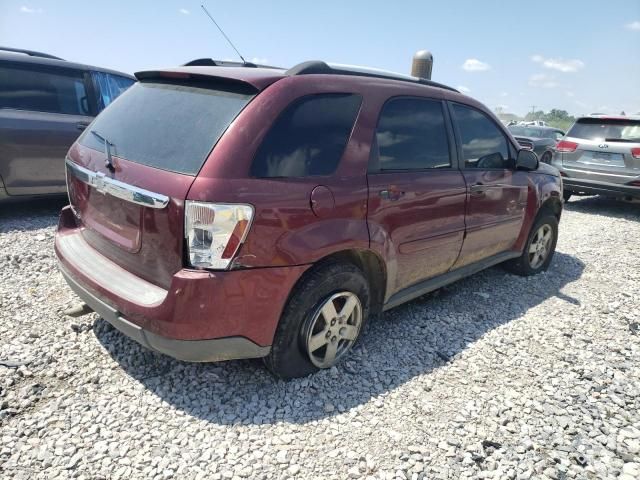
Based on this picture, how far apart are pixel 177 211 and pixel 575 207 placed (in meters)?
9.12

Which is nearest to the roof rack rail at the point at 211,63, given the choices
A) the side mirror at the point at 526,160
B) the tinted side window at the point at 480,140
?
the tinted side window at the point at 480,140

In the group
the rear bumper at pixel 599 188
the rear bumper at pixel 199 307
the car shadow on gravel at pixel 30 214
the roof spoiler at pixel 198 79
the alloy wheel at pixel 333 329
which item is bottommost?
the car shadow on gravel at pixel 30 214

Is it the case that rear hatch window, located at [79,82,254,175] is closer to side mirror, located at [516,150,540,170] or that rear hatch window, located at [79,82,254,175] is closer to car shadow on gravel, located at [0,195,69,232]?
side mirror, located at [516,150,540,170]

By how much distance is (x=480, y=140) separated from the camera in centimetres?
375

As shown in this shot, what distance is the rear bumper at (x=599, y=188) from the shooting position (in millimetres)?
7675

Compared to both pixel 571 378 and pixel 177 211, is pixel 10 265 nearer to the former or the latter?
pixel 177 211

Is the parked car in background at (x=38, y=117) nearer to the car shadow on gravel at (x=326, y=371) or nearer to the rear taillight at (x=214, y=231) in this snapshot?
the car shadow on gravel at (x=326, y=371)

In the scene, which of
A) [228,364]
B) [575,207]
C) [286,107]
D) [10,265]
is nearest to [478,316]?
[228,364]

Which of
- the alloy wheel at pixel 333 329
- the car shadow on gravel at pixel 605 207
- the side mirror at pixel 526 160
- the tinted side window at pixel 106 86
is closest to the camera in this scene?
the alloy wheel at pixel 333 329

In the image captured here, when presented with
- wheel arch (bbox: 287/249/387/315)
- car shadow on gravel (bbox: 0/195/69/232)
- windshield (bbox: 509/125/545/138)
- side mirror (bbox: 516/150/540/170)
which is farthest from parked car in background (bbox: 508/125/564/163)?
car shadow on gravel (bbox: 0/195/69/232)

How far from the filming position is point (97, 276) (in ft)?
8.00

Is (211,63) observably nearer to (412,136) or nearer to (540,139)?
(412,136)

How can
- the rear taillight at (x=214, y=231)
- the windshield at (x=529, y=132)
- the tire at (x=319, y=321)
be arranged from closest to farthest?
the rear taillight at (x=214, y=231) < the tire at (x=319, y=321) < the windshield at (x=529, y=132)

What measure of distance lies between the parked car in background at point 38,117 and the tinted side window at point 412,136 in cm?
417
